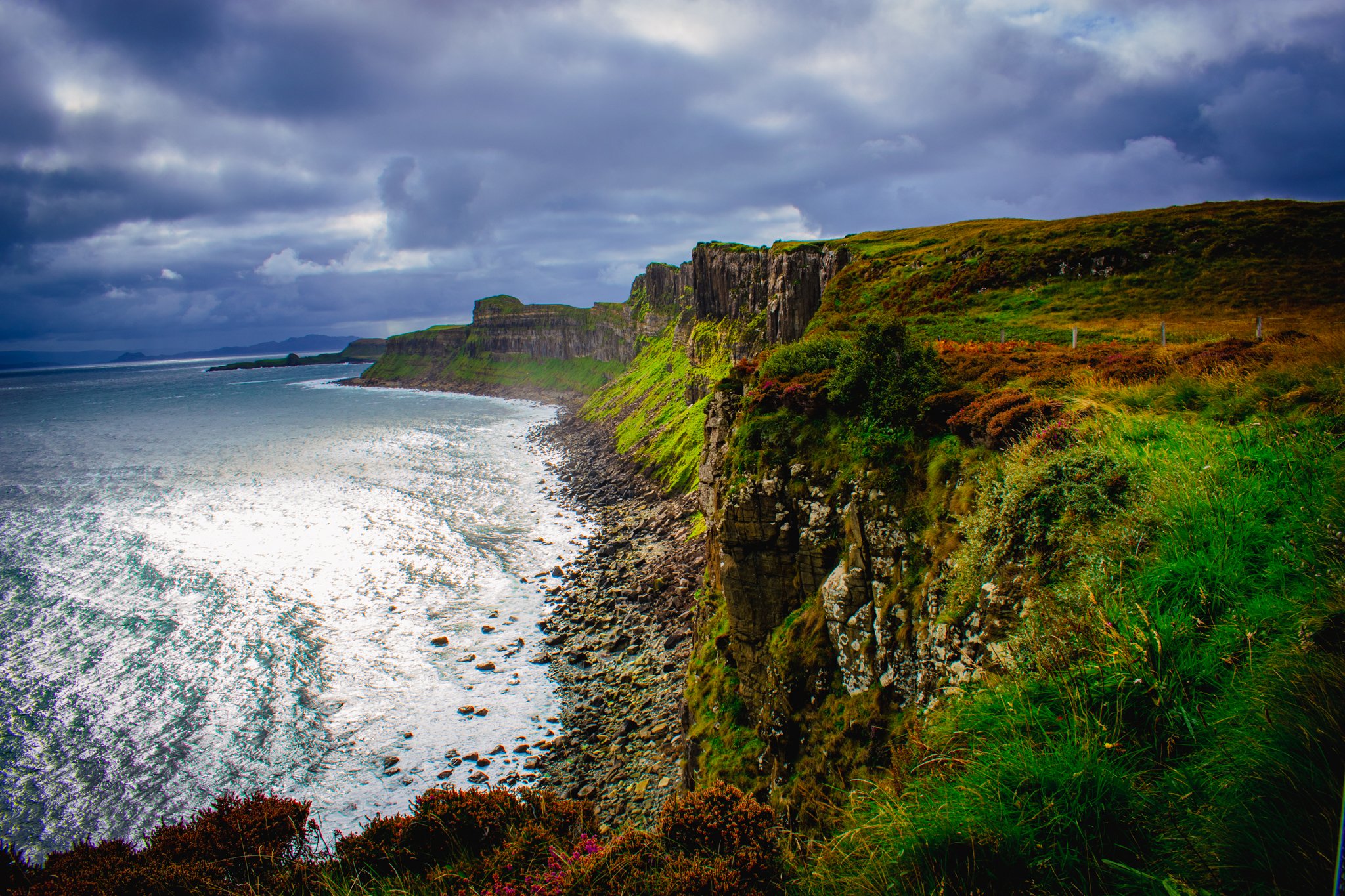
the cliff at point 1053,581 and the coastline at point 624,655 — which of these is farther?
the coastline at point 624,655

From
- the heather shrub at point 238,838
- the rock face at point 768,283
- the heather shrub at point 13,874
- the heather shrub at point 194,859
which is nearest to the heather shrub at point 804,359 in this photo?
the heather shrub at point 238,838

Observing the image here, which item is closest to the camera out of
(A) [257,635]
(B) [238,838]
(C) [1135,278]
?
(B) [238,838]

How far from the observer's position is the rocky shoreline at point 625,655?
2719cm

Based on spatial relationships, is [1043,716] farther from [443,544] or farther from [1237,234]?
[443,544]

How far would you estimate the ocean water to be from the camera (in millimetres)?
28844

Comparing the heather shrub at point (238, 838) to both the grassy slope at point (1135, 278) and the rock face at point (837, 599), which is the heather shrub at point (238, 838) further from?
the grassy slope at point (1135, 278)

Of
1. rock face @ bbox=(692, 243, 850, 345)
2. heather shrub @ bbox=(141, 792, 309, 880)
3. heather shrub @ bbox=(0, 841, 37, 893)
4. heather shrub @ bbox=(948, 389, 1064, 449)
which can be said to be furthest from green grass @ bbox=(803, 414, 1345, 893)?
rock face @ bbox=(692, 243, 850, 345)

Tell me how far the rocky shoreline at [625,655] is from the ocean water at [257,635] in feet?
7.25

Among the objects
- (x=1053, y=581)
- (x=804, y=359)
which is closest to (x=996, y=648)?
(x=1053, y=581)

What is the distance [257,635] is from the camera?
41781mm

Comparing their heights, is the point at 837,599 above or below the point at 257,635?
above

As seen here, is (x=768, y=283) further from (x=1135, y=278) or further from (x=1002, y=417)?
(x=1002, y=417)

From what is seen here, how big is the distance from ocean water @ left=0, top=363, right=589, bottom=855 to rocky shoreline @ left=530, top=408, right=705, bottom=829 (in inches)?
87.0

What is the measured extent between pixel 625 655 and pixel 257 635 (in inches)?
1065
